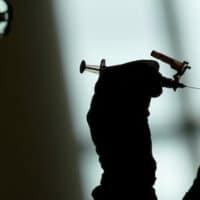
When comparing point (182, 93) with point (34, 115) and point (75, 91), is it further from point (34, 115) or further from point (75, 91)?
point (34, 115)

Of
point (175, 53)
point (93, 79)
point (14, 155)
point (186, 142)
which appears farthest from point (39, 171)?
point (175, 53)

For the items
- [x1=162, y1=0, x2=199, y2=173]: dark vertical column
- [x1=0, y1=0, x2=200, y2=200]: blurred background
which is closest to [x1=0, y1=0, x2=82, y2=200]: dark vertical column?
[x1=0, y1=0, x2=200, y2=200]: blurred background

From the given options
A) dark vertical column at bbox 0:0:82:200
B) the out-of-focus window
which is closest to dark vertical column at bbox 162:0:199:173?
the out-of-focus window

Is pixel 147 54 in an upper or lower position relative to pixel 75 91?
upper

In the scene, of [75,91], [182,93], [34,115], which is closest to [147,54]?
[182,93]

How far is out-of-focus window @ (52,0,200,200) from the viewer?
1921 millimetres

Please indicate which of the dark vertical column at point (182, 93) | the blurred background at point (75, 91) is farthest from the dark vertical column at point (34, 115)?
the dark vertical column at point (182, 93)

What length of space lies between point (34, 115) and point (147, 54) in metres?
0.51

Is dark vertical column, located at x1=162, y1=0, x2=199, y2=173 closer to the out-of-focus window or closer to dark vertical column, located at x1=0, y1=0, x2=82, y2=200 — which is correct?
the out-of-focus window

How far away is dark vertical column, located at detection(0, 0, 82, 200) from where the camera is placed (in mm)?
1896

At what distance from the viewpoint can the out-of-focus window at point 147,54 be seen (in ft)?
6.30

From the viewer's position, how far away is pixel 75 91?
1925mm

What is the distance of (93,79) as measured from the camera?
1921 mm

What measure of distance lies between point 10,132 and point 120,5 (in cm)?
68
